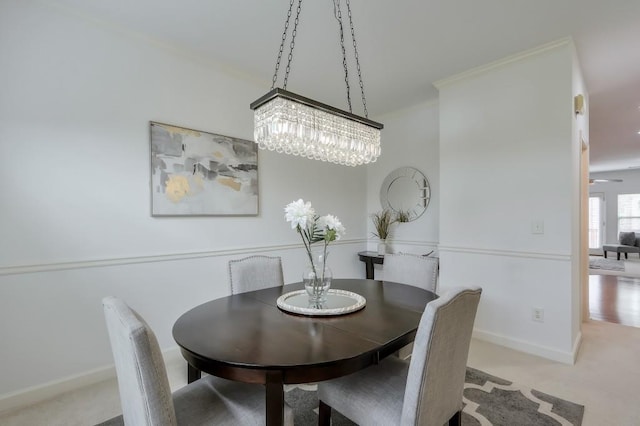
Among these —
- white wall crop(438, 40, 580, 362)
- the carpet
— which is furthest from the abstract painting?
white wall crop(438, 40, 580, 362)

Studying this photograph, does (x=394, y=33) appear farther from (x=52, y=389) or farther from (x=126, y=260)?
(x=52, y=389)

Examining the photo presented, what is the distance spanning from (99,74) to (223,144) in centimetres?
101

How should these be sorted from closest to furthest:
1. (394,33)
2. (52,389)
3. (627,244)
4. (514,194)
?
(52,389) < (394,33) < (514,194) < (627,244)

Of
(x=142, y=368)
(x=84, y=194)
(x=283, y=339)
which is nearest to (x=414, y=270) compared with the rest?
(x=283, y=339)

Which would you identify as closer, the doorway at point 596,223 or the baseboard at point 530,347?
the baseboard at point 530,347

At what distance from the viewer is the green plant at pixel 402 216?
402 cm

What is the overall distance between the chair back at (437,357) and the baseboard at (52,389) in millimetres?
2214

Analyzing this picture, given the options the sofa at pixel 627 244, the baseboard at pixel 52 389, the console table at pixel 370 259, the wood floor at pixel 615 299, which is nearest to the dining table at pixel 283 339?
the baseboard at pixel 52 389

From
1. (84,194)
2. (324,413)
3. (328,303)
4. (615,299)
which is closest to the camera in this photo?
(324,413)

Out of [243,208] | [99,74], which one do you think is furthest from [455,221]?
[99,74]

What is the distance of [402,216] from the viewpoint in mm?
4062

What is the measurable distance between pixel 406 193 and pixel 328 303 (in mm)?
2629

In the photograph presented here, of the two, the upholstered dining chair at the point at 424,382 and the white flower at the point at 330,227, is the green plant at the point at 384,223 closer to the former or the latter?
the white flower at the point at 330,227

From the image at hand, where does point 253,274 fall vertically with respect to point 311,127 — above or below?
below
